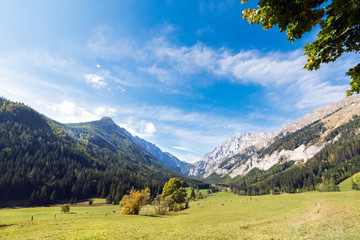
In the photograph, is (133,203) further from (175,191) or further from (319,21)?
(319,21)

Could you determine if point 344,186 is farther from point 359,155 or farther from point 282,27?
point 282,27

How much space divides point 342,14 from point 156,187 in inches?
7555

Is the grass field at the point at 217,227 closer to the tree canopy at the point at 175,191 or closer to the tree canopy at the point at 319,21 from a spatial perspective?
the tree canopy at the point at 319,21

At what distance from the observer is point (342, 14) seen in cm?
629

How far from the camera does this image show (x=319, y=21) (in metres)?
Answer: 7.05

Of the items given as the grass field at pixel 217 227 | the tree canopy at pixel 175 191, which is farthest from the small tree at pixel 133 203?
the grass field at pixel 217 227

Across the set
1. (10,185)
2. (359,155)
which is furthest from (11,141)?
(359,155)

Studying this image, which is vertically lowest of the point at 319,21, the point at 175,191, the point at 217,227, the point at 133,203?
the point at 133,203

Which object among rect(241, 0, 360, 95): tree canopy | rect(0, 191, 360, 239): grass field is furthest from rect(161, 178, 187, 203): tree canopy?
rect(241, 0, 360, 95): tree canopy

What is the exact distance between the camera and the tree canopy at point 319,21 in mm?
6311

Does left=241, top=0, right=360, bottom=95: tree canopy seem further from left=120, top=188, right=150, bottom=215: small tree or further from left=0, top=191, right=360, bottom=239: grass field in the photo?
left=120, top=188, right=150, bottom=215: small tree

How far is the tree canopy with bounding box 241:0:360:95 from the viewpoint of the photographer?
6311 millimetres

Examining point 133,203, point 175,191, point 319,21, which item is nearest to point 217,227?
point 319,21

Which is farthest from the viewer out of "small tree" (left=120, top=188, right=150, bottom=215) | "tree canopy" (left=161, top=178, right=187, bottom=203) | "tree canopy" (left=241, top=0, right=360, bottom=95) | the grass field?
"tree canopy" (left=161, top=178, right=187, bottom=203)
